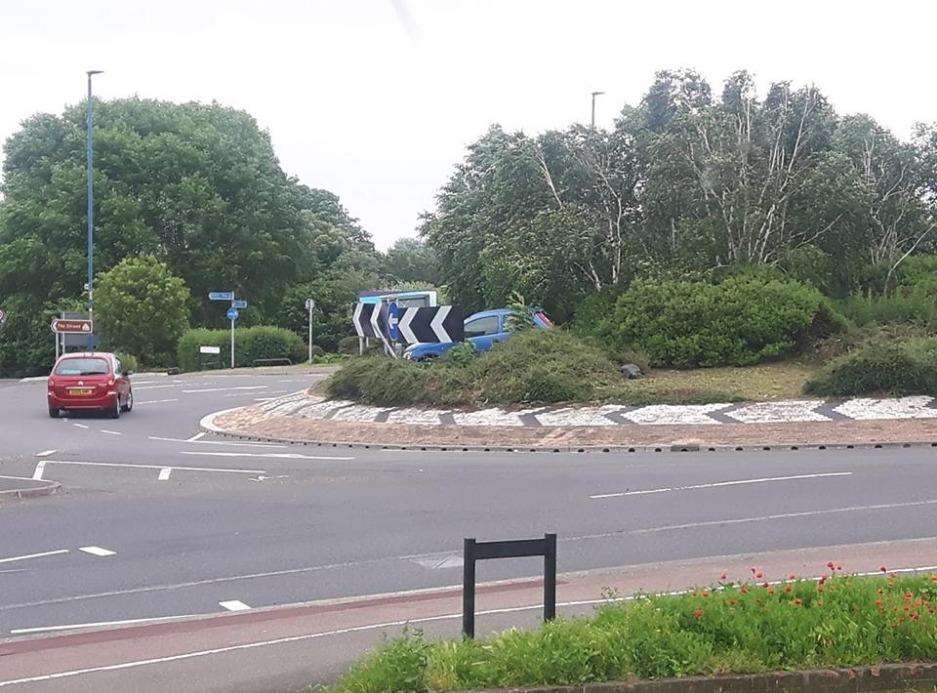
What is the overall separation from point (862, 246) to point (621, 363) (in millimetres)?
7215

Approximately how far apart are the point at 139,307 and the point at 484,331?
969 inches

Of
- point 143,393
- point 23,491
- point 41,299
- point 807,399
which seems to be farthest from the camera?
point 41,299

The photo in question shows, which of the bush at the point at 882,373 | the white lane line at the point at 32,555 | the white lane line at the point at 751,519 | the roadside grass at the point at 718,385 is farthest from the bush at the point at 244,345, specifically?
the white lane line at the point at 751,519

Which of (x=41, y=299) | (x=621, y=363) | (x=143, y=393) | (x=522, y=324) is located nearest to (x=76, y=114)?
(x=41, y=299)

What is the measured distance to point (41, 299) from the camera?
60906 millimetres

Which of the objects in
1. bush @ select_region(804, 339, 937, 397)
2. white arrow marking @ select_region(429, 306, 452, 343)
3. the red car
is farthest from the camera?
the red car

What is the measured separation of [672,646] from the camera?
6.26m

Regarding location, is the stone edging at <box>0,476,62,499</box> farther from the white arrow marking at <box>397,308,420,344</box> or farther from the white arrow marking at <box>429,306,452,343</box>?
the white arrow marking at <box>429,306,452,343</box>

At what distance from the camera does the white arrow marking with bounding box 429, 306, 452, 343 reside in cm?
2727

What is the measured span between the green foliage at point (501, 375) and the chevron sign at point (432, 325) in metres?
0.55

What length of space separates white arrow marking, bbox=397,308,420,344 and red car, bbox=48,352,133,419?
769 centimetres

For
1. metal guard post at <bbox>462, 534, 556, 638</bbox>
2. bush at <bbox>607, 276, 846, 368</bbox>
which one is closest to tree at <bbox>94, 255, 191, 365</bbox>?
bush at <bbox>607, 276, 846, 368</bbox>

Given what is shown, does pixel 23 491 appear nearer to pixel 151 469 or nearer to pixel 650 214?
pixel 151 469

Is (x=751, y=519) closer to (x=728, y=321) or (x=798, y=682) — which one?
(x=798, y=682)
